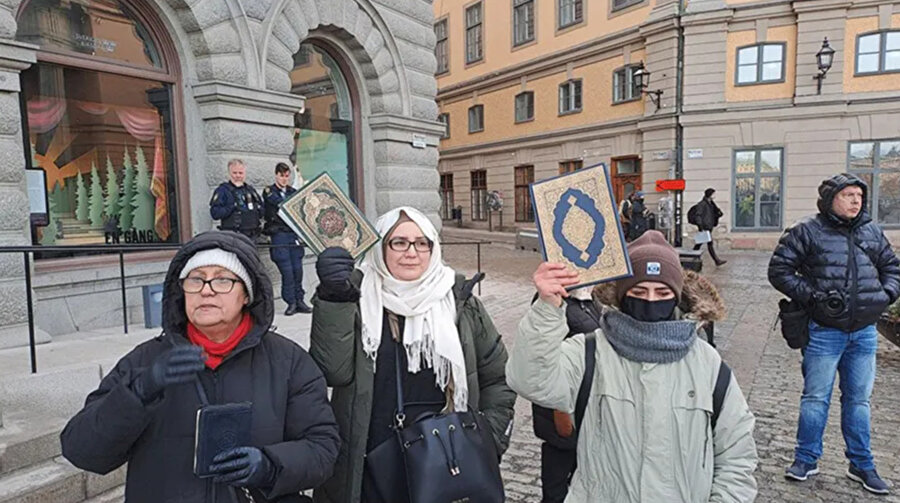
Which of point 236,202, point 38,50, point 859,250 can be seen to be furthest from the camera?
point 236,202

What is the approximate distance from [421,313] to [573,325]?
992 millimetres

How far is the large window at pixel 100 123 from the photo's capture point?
6086 mm

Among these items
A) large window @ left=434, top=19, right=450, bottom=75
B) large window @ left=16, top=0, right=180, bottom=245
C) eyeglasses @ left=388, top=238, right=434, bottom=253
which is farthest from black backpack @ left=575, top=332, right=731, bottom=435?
large window @ left=434, top=19, right=450, bottom=75

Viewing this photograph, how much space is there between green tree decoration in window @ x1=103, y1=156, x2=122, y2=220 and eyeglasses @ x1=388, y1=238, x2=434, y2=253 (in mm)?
5598

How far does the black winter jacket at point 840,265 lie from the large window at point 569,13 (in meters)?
23.8

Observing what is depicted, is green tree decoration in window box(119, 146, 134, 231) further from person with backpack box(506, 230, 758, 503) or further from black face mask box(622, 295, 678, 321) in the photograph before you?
black face mask box(622, 295, 678, 321)

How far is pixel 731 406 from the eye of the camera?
2.08 meters

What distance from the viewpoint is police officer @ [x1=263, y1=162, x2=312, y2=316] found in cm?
711

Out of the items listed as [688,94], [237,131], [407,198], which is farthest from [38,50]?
[688,94]

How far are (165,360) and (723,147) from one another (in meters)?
22.8

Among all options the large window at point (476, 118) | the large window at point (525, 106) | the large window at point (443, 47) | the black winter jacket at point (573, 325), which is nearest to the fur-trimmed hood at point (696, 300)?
the black winter jacket at point (573, 325)

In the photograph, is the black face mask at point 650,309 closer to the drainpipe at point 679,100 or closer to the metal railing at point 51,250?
the metal railing at point 51,250

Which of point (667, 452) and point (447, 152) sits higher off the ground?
point (447, 152)

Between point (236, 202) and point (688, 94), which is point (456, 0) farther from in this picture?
point (236, 202)
